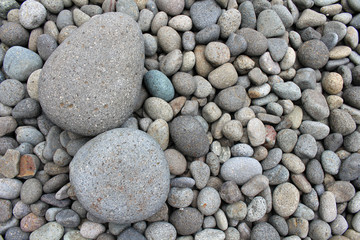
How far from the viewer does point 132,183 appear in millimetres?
1666

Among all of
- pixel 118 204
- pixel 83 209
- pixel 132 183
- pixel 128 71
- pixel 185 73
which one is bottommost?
pixel 83 209

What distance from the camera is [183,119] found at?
196 centimetres

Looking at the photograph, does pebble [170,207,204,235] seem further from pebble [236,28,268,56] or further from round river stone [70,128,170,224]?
pebble [236,28,268,56]

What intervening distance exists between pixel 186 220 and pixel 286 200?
0.80 m

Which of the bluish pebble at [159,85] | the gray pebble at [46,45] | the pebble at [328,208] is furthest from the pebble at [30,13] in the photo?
the pebble at [328,208]

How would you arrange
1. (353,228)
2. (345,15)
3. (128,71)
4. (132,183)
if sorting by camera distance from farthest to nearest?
(345,15) → (353,228) → (128,71) → (132,183)

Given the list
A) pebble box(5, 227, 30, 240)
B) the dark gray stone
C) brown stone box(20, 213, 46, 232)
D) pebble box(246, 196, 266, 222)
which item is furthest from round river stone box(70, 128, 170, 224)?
pebble box(246, 196, 266, 222)

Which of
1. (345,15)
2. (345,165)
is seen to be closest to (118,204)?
(345,165)

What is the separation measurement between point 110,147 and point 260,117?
1210 millimetres

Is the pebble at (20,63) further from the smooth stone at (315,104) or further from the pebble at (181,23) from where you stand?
the smooth stone at (315,104)

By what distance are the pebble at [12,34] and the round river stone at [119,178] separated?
1176 mm

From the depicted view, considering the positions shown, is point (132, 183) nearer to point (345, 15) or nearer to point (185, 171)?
point (185, 171)

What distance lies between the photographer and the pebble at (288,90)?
2137 mm

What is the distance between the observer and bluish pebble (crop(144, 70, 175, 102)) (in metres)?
1.98
